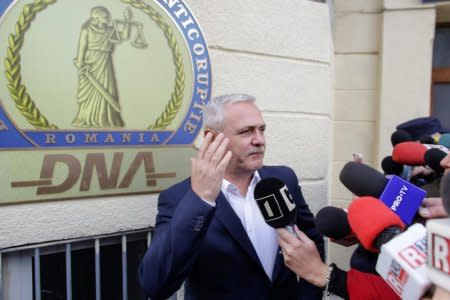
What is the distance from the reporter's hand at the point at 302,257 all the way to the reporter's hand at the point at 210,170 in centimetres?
27

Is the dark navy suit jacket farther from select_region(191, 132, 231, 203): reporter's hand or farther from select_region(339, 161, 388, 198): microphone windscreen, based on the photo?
select_region(339, 161, 388, 198): microphone windscreen

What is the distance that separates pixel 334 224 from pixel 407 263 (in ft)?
1.18

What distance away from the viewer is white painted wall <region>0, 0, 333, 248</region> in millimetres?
2105

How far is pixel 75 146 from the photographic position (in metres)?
2.06

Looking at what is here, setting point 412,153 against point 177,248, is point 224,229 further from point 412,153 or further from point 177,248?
point 412,153

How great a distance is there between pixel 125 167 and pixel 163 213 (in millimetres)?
528

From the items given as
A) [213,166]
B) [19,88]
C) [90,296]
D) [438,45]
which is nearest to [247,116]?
[213,166]

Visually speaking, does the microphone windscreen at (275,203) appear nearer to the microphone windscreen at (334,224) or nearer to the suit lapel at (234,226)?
the microphone windscreen at (334,224)

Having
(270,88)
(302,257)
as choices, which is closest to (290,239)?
(302,257)

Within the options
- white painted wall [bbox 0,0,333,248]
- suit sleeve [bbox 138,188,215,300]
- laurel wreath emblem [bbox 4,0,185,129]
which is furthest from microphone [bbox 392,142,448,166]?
laurel wreath emblem [bbox 4,0,185,129]

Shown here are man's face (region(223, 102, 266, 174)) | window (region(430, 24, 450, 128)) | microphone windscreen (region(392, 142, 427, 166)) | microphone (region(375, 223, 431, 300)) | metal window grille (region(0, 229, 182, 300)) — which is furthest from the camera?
window (region(430, 24, 450, 128))

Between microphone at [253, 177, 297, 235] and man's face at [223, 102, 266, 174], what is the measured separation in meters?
0.44

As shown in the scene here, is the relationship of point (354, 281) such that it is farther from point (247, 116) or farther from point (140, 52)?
point (140, 52)

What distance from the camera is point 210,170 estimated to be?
56.3 inches
